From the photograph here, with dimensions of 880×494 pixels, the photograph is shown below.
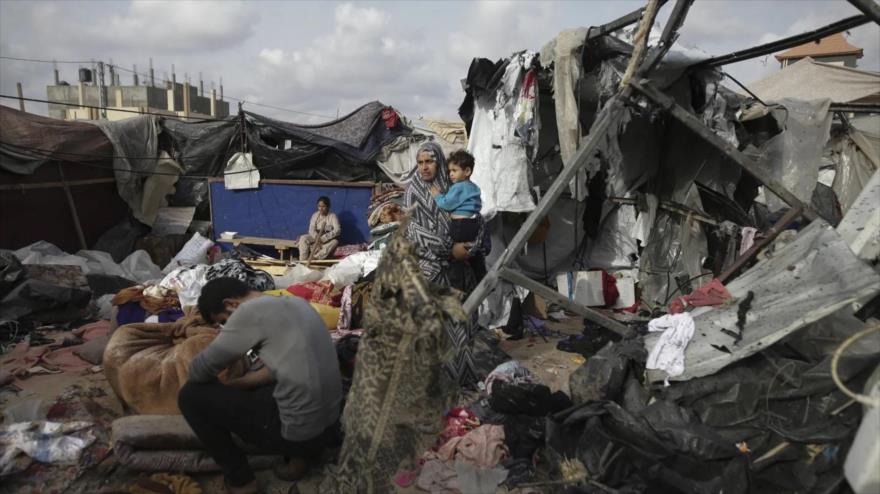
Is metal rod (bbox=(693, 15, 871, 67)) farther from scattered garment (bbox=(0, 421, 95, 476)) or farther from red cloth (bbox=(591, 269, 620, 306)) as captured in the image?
scattered garment (bbox=(0, 421, 95, 476))

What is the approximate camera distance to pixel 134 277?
7238 millimetres

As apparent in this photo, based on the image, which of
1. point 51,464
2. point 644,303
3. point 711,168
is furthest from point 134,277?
point 711,168

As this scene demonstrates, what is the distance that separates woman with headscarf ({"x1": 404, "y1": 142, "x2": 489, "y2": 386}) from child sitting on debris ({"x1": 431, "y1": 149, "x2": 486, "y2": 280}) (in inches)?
2.2

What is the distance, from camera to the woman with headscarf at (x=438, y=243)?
4215 mm

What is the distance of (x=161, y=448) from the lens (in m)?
3.05

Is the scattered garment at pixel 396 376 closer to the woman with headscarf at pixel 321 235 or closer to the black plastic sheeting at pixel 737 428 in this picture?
the black plastic sheeting at pixel 737 428

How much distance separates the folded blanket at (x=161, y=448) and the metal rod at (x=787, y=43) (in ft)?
14.6

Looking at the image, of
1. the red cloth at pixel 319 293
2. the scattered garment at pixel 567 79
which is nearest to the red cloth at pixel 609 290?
the scattered garment at pixel 567 79

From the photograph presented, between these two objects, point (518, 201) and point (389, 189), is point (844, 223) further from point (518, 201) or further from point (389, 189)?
point (389, 189)

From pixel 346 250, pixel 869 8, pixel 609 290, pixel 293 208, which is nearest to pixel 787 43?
pixel 869 8

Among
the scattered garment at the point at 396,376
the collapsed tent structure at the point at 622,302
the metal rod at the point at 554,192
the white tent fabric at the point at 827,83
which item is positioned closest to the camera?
the scattered garment at the point at 396,376

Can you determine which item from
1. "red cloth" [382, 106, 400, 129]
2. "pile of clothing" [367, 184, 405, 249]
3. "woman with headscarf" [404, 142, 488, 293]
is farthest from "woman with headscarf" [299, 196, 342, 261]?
"woman with headscarf" [404, 142, 488, 293]

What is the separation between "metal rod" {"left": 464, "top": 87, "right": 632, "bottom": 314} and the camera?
11.1 feet

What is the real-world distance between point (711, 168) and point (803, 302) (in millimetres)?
2904
